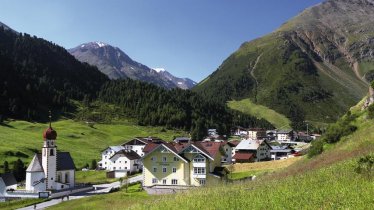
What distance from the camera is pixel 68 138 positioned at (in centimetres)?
16012

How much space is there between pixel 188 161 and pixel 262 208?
59429 millimetres

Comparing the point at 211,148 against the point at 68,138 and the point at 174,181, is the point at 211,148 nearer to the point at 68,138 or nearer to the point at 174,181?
the point at 174,181

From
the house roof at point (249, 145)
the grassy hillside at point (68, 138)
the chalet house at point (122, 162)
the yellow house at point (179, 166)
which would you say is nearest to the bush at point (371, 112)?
the yellow house at point (179, 166)

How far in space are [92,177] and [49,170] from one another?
24981 millimetres

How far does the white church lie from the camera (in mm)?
87188

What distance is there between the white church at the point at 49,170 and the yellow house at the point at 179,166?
24.5 metres

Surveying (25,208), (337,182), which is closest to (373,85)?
(337,182)

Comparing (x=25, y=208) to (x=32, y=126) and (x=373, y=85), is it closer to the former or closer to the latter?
(x=373, y=85)

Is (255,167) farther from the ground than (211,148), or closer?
closer

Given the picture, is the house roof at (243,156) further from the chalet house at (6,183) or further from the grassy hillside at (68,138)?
the chalet house at (6,183)

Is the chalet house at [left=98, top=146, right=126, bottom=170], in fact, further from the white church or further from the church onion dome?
the church onion dome

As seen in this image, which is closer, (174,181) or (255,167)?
(174,181)

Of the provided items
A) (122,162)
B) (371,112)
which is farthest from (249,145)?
(371,112)

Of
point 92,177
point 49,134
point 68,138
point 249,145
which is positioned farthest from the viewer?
point 68,138
